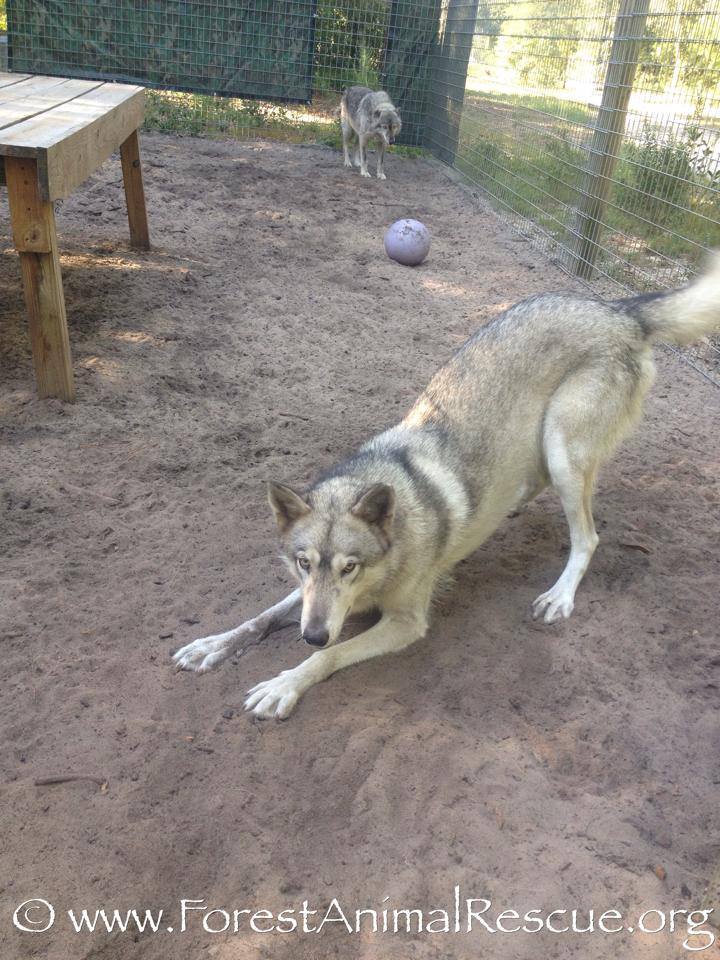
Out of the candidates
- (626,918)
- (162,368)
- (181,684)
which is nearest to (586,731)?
(626,918)

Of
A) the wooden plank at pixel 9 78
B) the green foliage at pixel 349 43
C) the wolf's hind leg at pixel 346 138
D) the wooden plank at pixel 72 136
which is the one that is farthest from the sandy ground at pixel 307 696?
the green foliage at pixel 349 43

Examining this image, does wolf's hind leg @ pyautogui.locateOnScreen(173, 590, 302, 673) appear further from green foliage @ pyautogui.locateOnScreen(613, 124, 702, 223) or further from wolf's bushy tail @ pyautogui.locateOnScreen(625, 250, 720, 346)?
green foliage @ pyautogui.locateOnScreen(613, 124, 702, 223)

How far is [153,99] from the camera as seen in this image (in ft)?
39.7

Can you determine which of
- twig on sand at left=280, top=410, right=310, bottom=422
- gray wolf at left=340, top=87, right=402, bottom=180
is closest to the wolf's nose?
twig on sand at left=280, top=410, right=310, bottom=422

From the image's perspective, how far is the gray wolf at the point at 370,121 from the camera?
10953 mm

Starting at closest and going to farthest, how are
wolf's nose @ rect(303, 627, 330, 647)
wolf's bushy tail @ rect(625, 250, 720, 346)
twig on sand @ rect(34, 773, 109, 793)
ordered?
twig on sand @ rect(34, 773, 109, 793), wolf's nose @ rect(303, 627, 330, 647), wolf's bushy tail @ rect(625, 250, 720, 346)

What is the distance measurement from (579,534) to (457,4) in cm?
1074

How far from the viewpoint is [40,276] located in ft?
14.0

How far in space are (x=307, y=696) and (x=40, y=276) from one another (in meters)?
2.80

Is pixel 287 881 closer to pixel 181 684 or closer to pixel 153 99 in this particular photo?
pixel 181 684

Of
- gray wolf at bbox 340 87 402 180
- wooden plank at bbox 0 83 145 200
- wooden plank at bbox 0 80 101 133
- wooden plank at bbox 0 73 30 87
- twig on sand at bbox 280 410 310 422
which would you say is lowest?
twig on sand at bbox 280 410 310 422

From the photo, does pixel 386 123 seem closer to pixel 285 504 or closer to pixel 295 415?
pixel 295 415

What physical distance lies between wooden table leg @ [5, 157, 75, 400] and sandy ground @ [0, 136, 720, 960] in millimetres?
186

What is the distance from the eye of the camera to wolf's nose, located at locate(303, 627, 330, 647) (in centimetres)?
268
